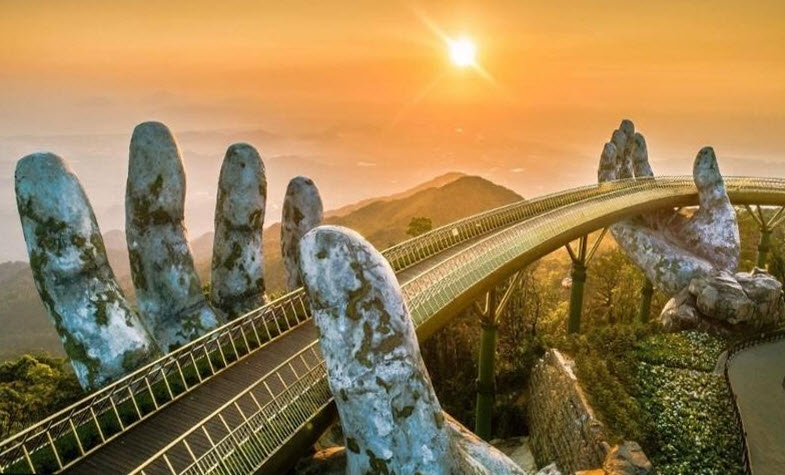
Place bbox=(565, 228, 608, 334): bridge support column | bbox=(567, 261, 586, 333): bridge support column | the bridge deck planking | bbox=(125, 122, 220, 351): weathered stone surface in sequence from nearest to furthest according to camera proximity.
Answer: the bridge deck planking → bbox=(125, 122, 220, 351): weathered stone surface → bbox=(565, 228, 608, 334): bridge support column → bbox=(567, 261, 586, 333): bridge support column

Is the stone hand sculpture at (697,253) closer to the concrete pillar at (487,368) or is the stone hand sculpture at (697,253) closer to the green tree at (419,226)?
the concrete pillar at (487,368)

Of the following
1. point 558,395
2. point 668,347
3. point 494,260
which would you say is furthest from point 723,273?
point 494,260

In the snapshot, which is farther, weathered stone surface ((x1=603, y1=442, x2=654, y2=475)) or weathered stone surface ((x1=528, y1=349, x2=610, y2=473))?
weathered stone surface ((x1=528, y1=349, x2=610, y2=473))

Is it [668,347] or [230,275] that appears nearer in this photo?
[230,275]

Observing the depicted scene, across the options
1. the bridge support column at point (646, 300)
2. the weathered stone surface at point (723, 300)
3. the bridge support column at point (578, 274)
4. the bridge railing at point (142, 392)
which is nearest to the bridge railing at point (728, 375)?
the weathered stone surface at point (723, 300)

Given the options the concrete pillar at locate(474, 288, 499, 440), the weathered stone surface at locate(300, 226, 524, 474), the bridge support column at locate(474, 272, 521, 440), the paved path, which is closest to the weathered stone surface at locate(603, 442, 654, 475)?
the paved path

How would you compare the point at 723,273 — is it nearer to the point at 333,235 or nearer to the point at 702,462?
the point at 702,462

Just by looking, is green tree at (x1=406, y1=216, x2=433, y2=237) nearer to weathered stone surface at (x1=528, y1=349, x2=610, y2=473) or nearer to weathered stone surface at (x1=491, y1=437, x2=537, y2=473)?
weathered stone surface at (x1=528, y1=349, x2=610, y2=473)

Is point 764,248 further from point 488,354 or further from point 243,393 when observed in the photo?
point 243,393
